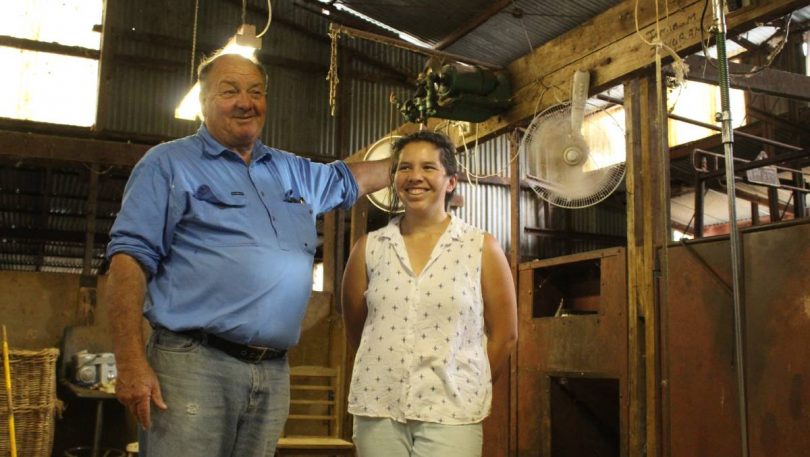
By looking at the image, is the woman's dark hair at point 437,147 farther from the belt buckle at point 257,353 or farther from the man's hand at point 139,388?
the man's hand at point 139,388

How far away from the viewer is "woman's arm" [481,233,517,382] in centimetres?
238

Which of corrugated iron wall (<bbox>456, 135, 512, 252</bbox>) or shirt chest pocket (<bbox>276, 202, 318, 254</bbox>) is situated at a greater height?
corrugated iron wall (<bbox>456, 135, 512, 252</bbox>)

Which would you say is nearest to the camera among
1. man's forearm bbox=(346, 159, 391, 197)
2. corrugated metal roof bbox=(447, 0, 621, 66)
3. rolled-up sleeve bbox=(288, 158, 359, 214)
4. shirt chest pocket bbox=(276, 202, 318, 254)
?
shirt chest pocket bbox=(276, 202, 318, 254)

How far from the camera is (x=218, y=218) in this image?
2.20 meters

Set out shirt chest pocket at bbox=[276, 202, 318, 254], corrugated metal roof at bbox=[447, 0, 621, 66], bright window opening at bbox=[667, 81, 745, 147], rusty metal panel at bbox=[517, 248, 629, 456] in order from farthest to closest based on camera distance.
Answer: bright window opening at bbox=[667, 81, 745, 147], corrugated metal roof at bbox=[447, 0, 621, 66], rusty metal panel at bbox=[517, 248, 629, 456], shirt chest pocket at bbox=[276, 202, 318, 254]

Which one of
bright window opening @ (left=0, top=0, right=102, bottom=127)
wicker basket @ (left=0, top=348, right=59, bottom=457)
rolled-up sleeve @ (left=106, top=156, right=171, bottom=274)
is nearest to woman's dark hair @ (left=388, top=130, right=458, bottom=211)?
rolled-up sleeve @ (left=106, top=156, right=171, bottom=274)

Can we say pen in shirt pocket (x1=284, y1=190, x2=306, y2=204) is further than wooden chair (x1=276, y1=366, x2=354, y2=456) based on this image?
No

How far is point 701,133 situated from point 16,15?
10408 millimetres

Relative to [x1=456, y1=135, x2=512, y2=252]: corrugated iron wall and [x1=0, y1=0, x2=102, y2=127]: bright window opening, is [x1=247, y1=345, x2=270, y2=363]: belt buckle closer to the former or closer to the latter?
[x1=0, y1=0, x2=102, y2=127]: bright window opening

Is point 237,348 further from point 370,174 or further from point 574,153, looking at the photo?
point 574,153

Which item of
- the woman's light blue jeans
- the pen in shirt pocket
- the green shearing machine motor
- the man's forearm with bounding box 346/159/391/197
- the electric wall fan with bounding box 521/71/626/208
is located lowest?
the woman's light blue jeans

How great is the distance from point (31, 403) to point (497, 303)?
13.7 ft

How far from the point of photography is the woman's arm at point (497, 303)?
2.38 m

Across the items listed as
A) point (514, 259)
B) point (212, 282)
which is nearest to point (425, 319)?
point (212, 282)
